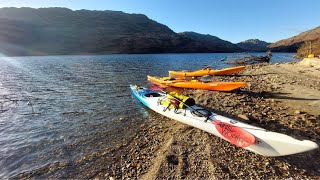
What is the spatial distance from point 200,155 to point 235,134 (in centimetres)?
179

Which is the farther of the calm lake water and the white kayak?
the calm lake water

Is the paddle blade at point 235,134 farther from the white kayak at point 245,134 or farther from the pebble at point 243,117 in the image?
the pebble at point 243,117

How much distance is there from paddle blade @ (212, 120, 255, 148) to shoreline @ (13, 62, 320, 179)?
0.34m

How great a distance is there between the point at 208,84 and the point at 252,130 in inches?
436

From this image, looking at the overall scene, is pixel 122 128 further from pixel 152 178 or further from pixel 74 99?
pixel 74 99

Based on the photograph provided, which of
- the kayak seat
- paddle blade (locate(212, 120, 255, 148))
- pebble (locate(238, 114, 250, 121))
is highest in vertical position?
the kayak seat

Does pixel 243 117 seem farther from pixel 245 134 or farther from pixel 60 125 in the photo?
pixel 60 125

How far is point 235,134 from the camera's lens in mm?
9891

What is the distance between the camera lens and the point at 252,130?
380 inches

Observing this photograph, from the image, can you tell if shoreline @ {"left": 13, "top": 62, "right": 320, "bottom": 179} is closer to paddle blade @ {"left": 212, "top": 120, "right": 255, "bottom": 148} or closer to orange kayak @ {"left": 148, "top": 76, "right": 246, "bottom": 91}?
paddle blade @ {"left": 212, "top": 120, "right": 255, "bottom": 148}

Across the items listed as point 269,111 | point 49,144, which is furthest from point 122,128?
point 269,111

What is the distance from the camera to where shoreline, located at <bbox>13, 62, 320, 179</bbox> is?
832cm

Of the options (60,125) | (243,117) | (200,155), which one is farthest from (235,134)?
(60,125)

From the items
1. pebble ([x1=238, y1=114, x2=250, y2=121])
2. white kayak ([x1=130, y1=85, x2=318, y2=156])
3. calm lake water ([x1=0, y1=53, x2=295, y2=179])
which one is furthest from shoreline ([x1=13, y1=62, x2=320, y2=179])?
calm lake water ([x1=0, y1=53, x2=295, y2=179])
